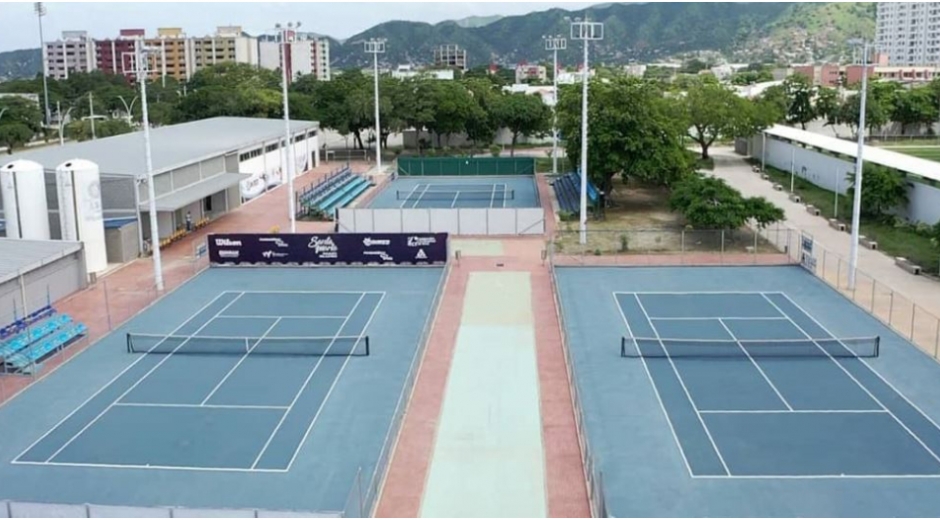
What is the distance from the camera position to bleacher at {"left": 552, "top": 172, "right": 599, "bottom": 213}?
51469 mm

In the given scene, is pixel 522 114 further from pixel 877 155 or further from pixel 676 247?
pixel 676 247

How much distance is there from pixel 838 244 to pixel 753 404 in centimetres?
2176

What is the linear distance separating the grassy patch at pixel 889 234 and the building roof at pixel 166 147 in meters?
32.8

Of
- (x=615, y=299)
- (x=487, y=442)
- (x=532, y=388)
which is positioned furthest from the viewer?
(x=615, y=299)

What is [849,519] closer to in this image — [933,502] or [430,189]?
[933,502]

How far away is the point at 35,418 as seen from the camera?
2217 cm

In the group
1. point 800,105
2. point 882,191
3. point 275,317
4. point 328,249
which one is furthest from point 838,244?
point 800,105

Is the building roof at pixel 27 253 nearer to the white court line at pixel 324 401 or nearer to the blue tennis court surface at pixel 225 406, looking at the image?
the blue tennis court surface at pixel 225 406

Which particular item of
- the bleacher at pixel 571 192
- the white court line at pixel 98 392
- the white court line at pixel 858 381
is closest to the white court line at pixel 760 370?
the white court line at pixel 858 381

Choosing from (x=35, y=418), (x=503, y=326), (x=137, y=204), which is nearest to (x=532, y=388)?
(x=503, y=326)

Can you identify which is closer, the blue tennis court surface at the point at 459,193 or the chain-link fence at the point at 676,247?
the chain-link fence at the point at 676,247

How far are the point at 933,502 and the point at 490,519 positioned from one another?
8.26 meters

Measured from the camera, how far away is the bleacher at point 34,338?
83.7 feet

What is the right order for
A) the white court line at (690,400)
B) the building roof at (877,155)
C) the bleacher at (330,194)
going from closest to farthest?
the white court line at (690,400)
the building roof at (877,155)
the bleacher at (330,194)
